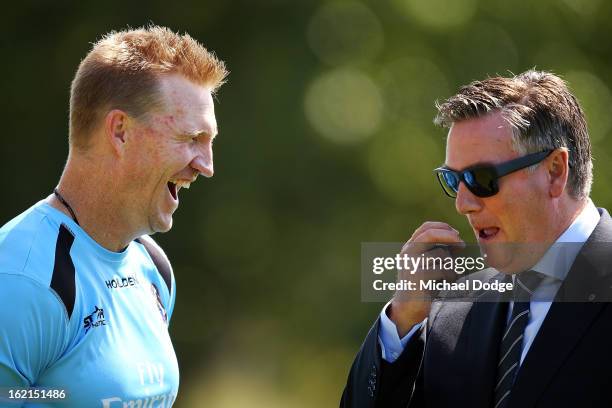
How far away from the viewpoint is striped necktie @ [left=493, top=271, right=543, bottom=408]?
332 centimetres

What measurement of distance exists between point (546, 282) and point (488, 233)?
0.30 metres

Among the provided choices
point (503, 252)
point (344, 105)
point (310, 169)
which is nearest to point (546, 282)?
point (503, 252)

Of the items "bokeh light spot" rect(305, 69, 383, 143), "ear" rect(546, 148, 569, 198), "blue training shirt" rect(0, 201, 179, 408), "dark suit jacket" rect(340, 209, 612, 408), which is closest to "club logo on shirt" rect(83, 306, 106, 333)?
"blue training shirt" rect(0, 201, 179, 408)

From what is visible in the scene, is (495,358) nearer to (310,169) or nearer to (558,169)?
(558,169)

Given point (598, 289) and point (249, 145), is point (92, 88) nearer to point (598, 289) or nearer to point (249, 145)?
point (598, 289)

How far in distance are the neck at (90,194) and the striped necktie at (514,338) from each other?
1564 millimetres

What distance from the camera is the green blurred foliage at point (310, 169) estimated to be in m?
10.6

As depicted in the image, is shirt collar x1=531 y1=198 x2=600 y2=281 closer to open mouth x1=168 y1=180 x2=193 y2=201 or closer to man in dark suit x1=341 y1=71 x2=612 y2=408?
man in dark suit x1=341 y1=71 x2=612 y2=408

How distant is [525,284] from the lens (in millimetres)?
3504

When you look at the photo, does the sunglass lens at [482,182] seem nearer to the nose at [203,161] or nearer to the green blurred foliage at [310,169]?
the nose at [203,161]

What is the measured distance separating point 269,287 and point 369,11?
143 inches

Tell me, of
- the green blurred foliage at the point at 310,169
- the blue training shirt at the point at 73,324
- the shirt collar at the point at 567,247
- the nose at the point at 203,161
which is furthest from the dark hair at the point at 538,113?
the green blurred foliage at the point at 310,169

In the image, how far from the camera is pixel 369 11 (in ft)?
36.3

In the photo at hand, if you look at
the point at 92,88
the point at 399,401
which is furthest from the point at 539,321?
the point at 92,88
